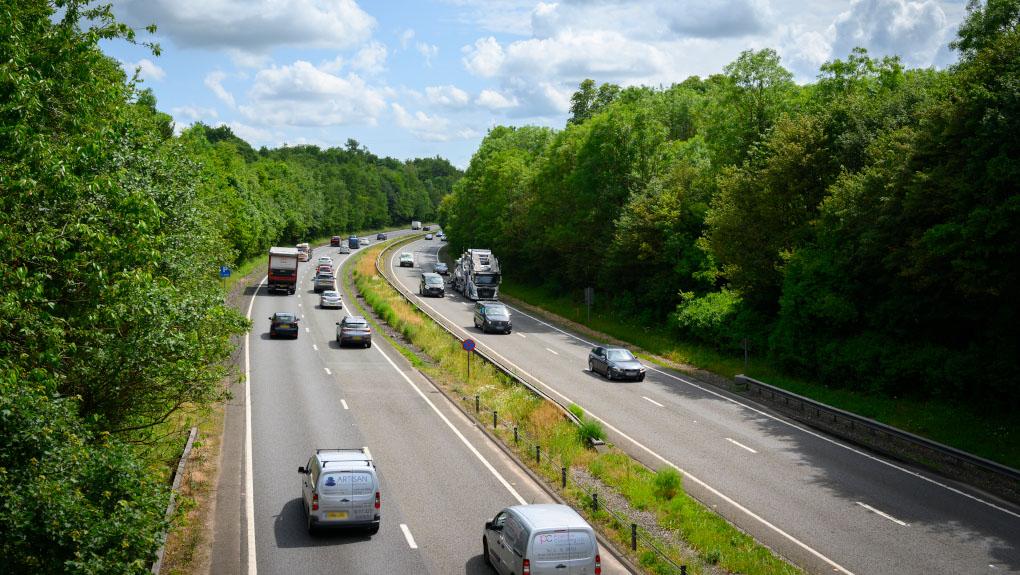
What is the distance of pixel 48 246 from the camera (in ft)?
36.9

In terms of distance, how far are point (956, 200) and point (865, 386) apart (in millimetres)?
8636

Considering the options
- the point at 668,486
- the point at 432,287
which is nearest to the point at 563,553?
the point at 668,486

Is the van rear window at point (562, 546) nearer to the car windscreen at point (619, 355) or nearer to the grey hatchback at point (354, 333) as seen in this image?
the car windscreen at point (619, 355)

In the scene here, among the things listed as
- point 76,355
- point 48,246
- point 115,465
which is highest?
point 48,246

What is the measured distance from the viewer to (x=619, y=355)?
3491 centimetres

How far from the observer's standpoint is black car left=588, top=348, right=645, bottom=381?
3403cm

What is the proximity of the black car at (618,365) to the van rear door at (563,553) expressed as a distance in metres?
21.0

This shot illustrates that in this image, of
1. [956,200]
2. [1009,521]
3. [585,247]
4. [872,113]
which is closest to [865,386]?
[956,200]

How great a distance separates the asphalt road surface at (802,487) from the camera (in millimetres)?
15953

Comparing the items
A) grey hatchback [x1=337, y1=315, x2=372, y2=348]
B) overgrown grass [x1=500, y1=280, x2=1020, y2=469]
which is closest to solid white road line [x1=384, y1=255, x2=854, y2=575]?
overgrown grass [x1=500, y1=280, x2=1020, y2=469]

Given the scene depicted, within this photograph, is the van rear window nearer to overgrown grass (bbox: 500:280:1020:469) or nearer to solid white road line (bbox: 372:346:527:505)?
solid white road line (bbox: 372:346:527:505)

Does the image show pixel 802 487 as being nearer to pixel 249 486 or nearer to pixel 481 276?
pixel 249 486

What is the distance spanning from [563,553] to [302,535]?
20.2 feet

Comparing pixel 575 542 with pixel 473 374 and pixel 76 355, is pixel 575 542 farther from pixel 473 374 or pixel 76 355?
pixel 473 374
